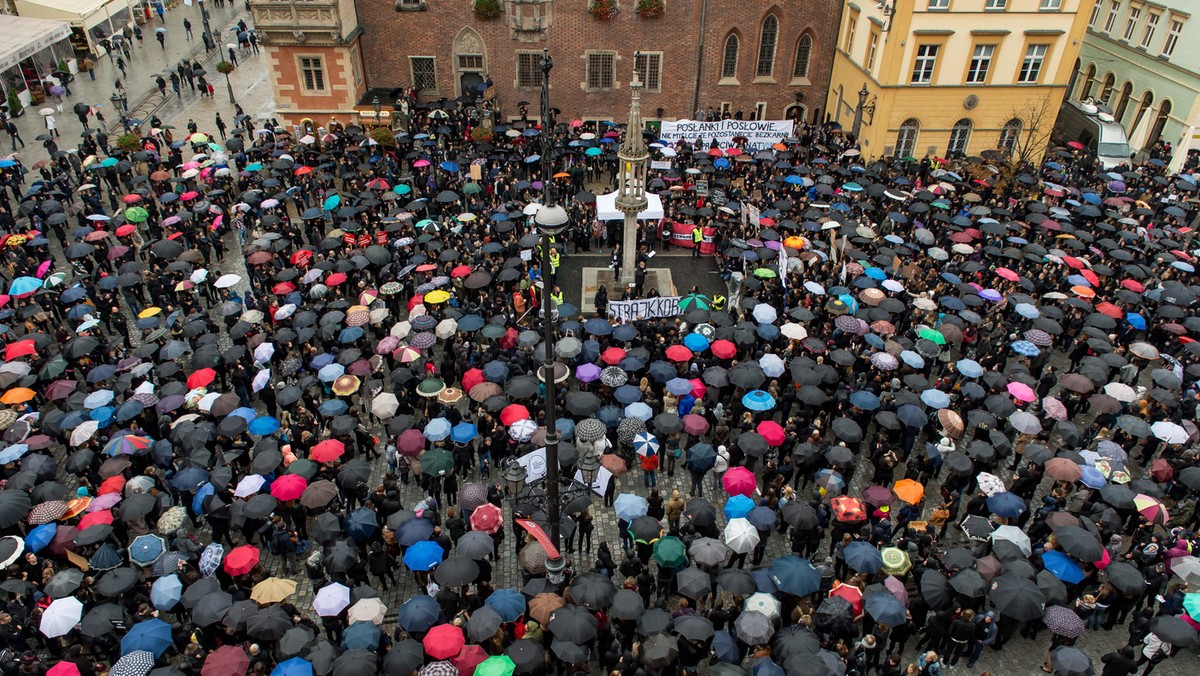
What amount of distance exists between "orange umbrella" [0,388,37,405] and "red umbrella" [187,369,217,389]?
11.2 ft

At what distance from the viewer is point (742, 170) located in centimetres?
3322

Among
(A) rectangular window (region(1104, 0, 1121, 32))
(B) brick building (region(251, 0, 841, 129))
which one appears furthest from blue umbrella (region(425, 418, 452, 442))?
(A) rectangular window (region(1104, 0, 1121, 32))

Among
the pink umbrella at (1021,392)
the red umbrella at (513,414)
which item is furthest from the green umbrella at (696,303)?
the pink umbrella at (1021,392)

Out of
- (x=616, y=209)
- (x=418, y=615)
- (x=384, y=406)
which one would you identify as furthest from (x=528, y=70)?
(x=418, y=615)

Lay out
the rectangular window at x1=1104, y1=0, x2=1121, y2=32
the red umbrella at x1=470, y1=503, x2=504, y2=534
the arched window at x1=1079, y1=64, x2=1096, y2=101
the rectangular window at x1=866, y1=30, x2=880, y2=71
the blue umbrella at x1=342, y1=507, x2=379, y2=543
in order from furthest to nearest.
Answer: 1. the arched window at x1=1079, y1=64, x2=1096, y2=101
2. the rectangular window at x1=1104, y1=0, x2=1121, y2=32
3. the rectangular window at x1=866, y1=30, x2=880, y2=71
4. the red umbrella at x1=470, y1=503, x2=504, y2=534
5. the blue umbrella at x1=342, y1=507, x2=379, y2=543

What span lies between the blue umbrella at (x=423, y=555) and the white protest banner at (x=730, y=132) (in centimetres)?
2477

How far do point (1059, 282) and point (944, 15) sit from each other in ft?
47.9

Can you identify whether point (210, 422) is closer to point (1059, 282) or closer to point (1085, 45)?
point (1059, 282)

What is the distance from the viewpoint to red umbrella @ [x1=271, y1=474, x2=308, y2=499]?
14.7 m

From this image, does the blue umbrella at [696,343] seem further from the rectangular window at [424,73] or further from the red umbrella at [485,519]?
the rectangular window at [424,73]

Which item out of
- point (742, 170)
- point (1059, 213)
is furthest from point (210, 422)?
point (1059, 213)

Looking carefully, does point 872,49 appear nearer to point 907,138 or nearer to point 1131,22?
point 907,138

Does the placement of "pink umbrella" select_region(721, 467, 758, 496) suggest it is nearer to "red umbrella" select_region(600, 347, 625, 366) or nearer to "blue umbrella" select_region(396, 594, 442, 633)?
"red umbrella" select_region(600, 347, 625, 366)

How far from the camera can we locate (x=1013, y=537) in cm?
1414
